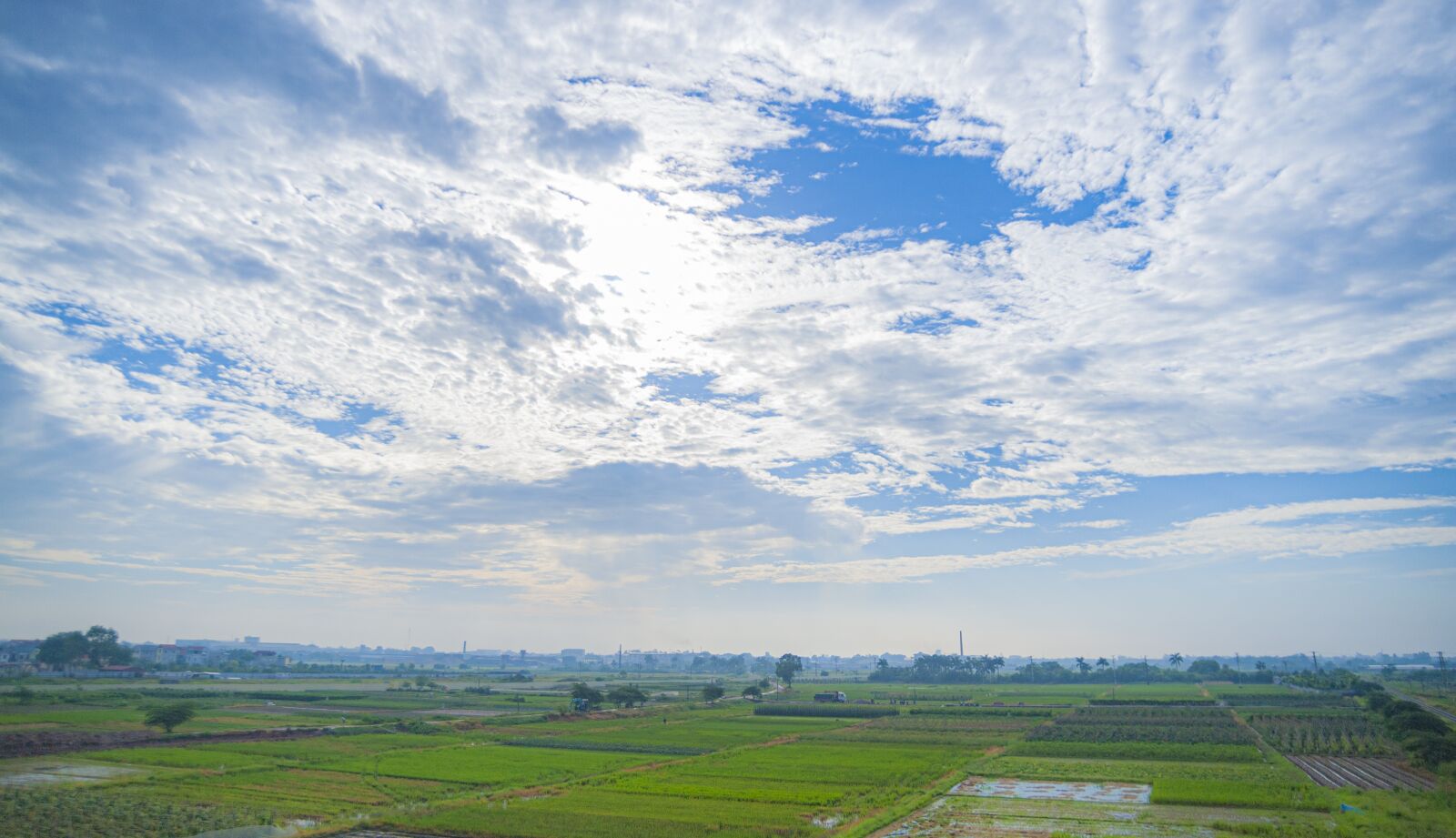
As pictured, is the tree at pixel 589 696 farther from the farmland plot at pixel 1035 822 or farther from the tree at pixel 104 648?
the tree at pixel 104 648

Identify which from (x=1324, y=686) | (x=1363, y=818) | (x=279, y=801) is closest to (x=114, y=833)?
(x=279, y=801)

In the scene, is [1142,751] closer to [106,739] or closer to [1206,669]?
[106,739]

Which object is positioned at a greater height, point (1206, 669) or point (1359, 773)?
point (1359, 773)

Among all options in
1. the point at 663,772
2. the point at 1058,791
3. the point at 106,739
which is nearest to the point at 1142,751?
the point at 1058,791

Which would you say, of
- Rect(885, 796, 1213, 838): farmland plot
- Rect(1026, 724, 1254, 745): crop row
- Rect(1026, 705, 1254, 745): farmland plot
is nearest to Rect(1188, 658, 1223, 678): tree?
Rect(1026, 705, 1254, 745): farmland plot

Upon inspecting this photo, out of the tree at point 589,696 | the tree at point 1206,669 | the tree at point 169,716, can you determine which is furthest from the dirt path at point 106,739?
the tree at point 1206,669
